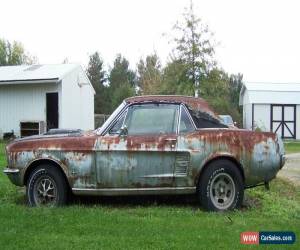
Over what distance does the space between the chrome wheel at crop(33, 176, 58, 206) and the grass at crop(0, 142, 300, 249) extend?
265 mm

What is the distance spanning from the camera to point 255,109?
38.2 meters

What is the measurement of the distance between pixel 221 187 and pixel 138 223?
170 cm

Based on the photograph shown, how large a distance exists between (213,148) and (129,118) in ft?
4.36

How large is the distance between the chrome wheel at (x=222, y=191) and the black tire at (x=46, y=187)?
219 centimetres

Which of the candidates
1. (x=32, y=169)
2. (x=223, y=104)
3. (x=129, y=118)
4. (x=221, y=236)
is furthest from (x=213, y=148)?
(x=223, y=104)

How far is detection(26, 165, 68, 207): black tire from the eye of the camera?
27.1ft

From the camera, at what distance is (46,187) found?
27.3 feet

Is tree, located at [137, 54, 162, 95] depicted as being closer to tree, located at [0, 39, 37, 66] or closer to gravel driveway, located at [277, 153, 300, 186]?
tree, located at [0, 39, 37, 66]

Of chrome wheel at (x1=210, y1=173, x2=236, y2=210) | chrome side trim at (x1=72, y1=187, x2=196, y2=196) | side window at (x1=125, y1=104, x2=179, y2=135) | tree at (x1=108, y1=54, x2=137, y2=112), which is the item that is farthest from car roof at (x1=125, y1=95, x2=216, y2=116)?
tree at (x1=108, y1=54, x2=137, y2=112)

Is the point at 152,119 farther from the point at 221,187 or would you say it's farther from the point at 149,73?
the point at 149,73

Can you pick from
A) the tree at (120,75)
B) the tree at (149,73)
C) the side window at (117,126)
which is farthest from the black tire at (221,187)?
the tree at (120,75)

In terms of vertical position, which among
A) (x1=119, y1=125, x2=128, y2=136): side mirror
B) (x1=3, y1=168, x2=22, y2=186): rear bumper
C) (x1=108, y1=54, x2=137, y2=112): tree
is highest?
(x1=108, y1=54, x2=137, y2=112): tree

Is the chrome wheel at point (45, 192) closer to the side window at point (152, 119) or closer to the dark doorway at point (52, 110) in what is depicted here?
the side window at point (152, 119)

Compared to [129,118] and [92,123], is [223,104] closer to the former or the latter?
[92,123]
